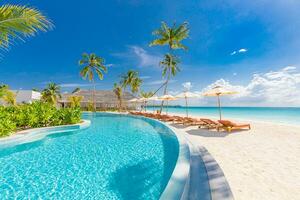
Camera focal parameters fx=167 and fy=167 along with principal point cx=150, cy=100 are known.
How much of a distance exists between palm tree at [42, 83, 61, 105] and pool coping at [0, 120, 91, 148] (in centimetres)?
2720

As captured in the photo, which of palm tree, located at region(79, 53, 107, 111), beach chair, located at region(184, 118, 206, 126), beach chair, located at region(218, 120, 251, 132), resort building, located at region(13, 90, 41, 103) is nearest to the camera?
beach chair, located at region(218, 120, 251, 132)

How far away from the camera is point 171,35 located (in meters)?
22.1

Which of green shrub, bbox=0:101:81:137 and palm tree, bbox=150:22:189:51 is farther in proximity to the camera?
palm tree, bbox=150:22:189:51

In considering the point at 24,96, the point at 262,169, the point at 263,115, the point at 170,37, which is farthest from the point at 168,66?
the point at 24,96

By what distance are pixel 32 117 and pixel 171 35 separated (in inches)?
717

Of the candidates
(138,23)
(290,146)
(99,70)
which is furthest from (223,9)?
(99,70)

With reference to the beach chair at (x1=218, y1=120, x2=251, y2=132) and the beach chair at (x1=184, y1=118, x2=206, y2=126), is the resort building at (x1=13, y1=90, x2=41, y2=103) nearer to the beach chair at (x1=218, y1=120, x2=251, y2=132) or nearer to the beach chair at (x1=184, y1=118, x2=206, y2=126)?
the beach chair at (x1=184, y1=118, x2=206, y2=126)

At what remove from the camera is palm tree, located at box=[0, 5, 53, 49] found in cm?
368

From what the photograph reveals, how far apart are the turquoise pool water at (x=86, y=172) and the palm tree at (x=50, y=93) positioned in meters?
32.3

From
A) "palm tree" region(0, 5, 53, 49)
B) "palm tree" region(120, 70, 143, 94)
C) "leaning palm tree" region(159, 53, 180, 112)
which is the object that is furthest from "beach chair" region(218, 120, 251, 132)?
"palm tree" region(120, 70, 143, 94)

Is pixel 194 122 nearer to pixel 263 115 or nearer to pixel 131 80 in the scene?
pixel 131 80

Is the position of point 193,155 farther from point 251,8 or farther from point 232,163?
point 251,8

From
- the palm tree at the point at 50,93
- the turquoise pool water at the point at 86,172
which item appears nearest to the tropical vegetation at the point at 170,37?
the turquoise pool water at the point at 86,172

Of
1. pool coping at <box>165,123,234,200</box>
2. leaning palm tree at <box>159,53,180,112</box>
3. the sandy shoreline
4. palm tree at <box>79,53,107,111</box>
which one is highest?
palm tree at <box>79,53,107,111</box>
